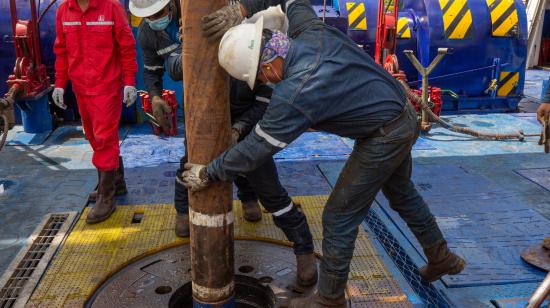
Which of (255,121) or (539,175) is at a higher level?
(255,121)

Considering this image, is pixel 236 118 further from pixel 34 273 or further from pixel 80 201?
pixel 80 201

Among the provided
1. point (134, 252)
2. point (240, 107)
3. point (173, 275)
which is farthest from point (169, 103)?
point (173, 275)

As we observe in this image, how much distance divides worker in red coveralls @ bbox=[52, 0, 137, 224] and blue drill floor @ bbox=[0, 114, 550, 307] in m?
0.50

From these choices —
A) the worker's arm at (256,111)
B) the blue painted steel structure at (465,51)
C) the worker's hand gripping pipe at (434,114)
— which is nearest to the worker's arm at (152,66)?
the worker's arm at (256,111)

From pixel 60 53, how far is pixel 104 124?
695 millimetres

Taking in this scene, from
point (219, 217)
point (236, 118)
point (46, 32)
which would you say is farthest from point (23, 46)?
point (219, 217)

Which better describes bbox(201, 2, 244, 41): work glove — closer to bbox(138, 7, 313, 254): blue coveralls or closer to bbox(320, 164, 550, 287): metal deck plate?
bbox(138, 7, 313, 254): blue coveralls

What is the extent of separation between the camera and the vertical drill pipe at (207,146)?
2.14m

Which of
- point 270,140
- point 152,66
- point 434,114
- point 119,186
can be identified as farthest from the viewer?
point 434,114

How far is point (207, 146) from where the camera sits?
2.25m

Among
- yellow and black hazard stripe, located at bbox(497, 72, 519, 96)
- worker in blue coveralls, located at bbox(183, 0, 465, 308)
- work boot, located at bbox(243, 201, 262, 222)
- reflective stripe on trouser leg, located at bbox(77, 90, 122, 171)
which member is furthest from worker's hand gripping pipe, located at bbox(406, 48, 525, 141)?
worker in blue coveralls, located at bbox(183, 0, 465, 308)

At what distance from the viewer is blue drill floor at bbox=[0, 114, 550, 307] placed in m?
3.30

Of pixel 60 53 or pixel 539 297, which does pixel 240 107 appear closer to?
pixel 60 53

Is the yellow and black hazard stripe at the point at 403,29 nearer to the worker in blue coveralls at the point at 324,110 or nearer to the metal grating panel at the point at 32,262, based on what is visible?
the worker in blue coveralls at the point at 324,110
